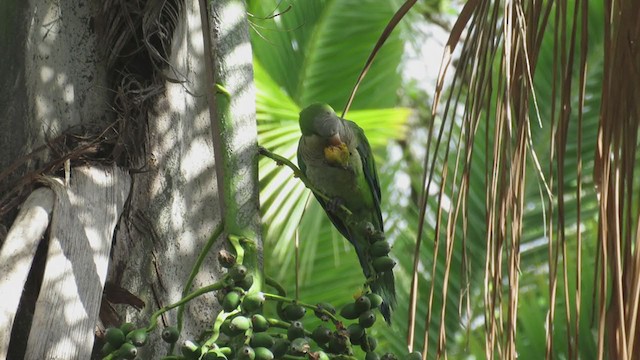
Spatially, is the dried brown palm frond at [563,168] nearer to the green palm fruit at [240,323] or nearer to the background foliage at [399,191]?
the green palm fruit at [240,323]

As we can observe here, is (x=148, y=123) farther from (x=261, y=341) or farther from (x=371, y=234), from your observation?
(x=261, y=341)

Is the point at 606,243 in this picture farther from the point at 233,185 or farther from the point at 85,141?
the point at 85,141

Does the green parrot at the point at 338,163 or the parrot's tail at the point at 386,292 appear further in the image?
the green parrot at the point at 338,163

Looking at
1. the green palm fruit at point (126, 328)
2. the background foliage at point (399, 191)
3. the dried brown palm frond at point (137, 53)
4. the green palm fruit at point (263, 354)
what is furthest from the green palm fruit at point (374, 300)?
the background foliage at point (399, 191)

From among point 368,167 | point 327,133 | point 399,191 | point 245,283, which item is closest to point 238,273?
point 245,283

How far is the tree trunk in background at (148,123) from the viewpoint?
1561 mm

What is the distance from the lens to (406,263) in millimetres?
3932

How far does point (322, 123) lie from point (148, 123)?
1038 mm

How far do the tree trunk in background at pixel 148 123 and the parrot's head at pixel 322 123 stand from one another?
0.92 m

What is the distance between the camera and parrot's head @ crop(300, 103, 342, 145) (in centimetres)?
264

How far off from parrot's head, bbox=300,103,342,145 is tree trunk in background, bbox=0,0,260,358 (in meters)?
0.92

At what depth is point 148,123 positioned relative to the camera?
167cm

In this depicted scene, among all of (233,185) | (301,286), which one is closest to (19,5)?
(233,185)

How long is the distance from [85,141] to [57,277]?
31 centimetres
